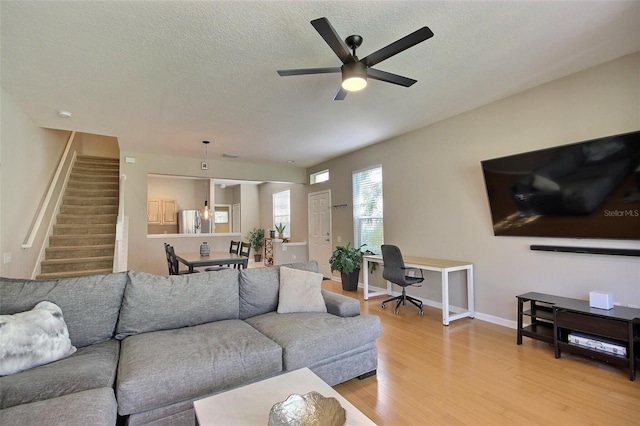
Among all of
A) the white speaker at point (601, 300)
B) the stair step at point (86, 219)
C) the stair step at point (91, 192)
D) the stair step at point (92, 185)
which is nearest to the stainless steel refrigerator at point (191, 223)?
the stair step at point (92, 185)

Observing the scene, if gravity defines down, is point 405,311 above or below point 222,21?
below

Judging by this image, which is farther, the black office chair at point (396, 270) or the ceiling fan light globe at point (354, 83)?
the black office chair at point (396, 270)

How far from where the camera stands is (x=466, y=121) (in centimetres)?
418

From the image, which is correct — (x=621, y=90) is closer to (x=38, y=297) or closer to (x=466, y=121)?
(x=466, y=121)

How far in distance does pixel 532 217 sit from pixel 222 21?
12.0 ft

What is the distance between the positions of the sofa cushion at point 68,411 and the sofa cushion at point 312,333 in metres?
1.02

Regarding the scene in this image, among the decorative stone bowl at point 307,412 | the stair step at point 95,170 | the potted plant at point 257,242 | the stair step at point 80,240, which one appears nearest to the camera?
the decorative stone bowl at point 307,412

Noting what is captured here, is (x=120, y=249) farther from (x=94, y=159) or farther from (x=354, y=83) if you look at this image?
(x=94, y=159)

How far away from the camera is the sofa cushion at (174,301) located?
2.29m

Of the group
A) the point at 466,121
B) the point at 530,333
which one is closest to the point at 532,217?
the point at 530,333

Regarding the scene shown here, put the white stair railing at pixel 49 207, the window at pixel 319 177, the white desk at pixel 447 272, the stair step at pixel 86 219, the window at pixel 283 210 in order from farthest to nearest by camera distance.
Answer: the window at pixel 283 210, the window at pixel 319 177, the stair step at pixel 86 219, the white stair railing at pixel 49 207, the white desk at pixel 447 272

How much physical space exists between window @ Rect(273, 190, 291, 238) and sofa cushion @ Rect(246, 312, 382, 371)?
6.52 m

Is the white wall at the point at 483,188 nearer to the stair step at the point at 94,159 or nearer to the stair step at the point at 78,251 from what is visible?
the stair step at the point at 78,251

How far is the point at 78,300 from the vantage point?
Answer: 214 cm
